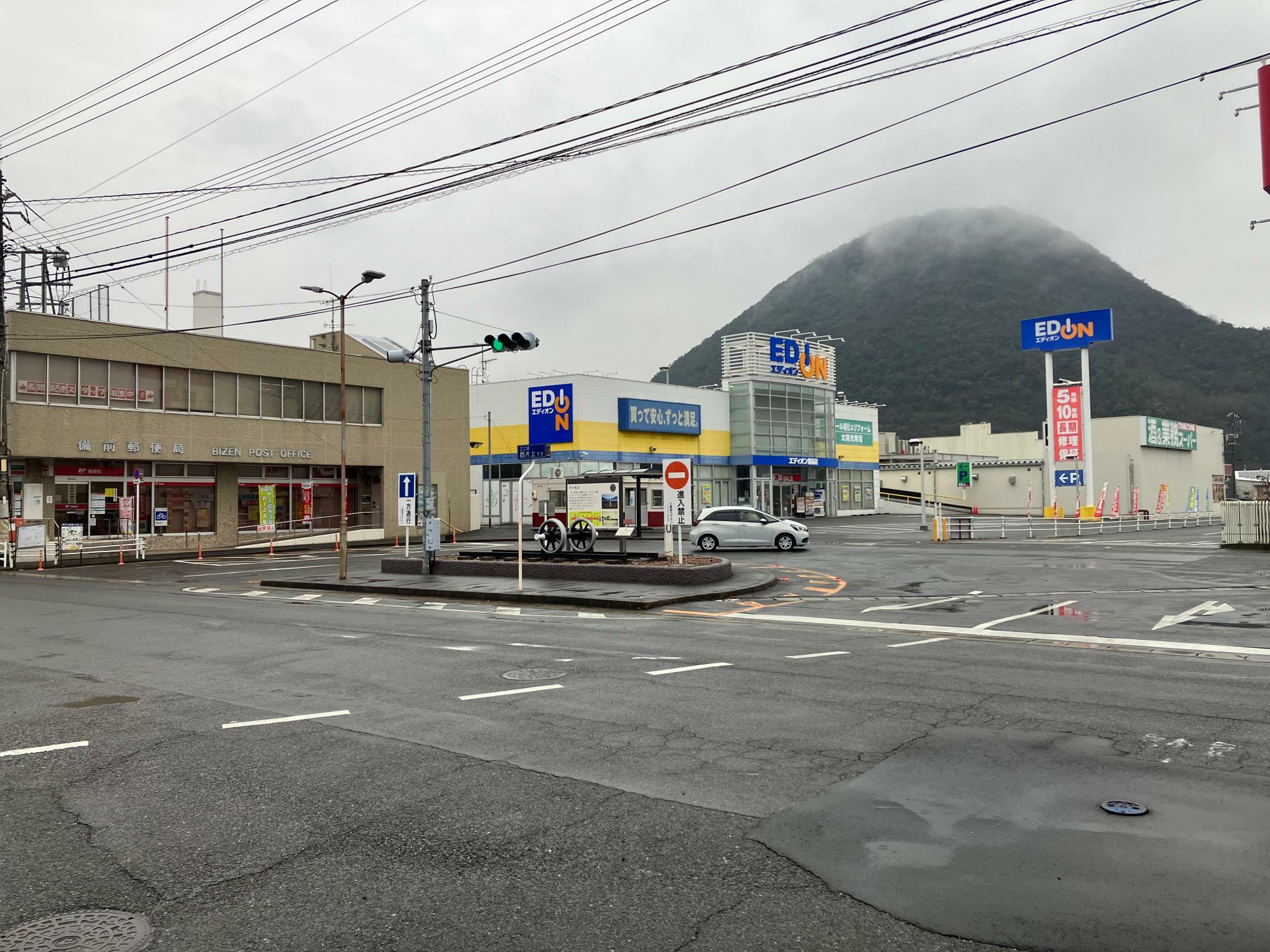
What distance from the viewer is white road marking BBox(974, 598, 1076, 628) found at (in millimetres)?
13727

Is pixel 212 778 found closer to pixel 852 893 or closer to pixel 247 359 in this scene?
pixel 852 893

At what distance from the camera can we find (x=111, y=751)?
682 centimetres

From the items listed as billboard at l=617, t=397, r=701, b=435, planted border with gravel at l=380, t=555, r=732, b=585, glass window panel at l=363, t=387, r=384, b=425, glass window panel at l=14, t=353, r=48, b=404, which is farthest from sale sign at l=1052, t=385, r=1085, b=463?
glass window panel at l=14, t=353, r=48, b=404

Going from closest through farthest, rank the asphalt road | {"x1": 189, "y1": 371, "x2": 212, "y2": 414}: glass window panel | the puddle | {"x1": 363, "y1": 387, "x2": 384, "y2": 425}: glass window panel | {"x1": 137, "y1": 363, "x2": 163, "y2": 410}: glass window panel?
1. the asphalt road
2. the puddle
3. {"x1": 137, "y1": 363, "x2": 163, "y2": 410}: glass window panel
4. {"x1": 189, "y1": 371, "x2": 212, "y2": 414}: glass window panel
5. {"x1": 363, "y1": 387, "x2": 384, "y2": 425}: glass window panel

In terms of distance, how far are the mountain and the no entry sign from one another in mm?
89788

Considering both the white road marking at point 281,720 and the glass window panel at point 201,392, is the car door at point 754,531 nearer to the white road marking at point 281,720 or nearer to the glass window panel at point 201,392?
the glass window panel at point 201,392

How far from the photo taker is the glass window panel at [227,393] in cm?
3800

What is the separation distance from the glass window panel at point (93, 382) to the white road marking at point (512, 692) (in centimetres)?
3194

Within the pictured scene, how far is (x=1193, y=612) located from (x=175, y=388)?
3606 cm

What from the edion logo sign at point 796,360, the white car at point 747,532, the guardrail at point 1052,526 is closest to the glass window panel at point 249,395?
the white car at point 747,532

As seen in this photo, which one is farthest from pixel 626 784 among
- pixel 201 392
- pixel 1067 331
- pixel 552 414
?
pixel 1067 331

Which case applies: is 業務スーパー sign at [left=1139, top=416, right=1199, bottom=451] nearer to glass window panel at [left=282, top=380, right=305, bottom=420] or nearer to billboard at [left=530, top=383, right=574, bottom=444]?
billboard at [left=530, top=383, right=574, bottom=444]

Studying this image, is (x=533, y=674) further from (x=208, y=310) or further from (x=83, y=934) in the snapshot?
(x=208, y=310)

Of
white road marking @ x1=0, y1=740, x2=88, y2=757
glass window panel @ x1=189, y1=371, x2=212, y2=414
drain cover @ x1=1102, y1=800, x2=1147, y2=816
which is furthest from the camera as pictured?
glass window panel @ x1=189, y1=371, x2=212, y2=414
